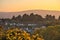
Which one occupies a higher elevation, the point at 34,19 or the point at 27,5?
the point at 27,5

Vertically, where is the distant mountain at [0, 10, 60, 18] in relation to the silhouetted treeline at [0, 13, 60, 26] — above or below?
above

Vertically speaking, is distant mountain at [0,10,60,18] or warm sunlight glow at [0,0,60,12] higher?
warm sunlight glow at [0,0,60,12]

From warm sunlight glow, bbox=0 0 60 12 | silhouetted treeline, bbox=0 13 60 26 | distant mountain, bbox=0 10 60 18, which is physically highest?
warm sunlight glow, bbox=0 0 60 12

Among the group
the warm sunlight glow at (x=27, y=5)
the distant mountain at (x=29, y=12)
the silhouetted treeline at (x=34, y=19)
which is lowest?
the silhouetted treeline at (x=34, y=19)

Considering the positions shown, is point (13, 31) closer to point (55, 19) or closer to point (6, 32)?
point (6, 32)

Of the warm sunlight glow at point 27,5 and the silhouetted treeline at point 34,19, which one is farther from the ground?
the warm sunlight glow at point 27,5

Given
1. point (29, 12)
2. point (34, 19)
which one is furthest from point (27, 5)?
point (34, 19)

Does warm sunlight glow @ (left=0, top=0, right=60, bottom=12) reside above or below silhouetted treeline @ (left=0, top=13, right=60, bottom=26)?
above

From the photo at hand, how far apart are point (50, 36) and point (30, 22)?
0.33 metres

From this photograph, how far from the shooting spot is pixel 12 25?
3211 millimetres

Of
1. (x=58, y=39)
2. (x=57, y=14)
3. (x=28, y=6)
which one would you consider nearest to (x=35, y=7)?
(x=28, y=6)

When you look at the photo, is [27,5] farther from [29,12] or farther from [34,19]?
[34,19]

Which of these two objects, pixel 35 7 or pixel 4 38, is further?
pixel 35 7

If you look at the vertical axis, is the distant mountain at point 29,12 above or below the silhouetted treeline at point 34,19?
above
